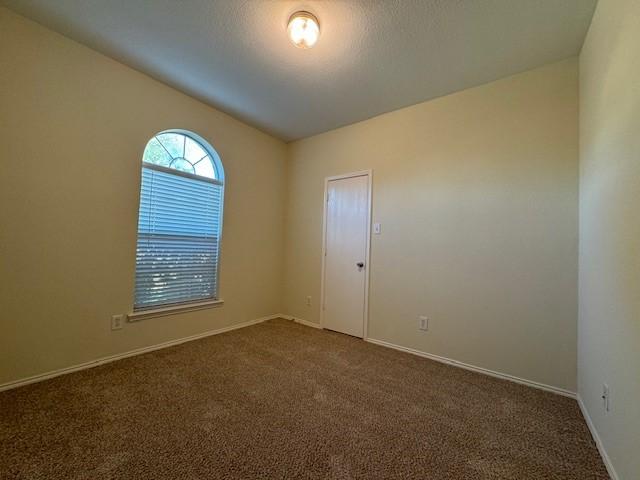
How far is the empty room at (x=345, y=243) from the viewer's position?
1.36 m

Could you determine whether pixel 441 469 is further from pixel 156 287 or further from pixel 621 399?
pixel 156 287

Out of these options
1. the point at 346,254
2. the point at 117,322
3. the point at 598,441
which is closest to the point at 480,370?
the point at 598,441

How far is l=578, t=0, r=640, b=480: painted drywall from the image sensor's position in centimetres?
114

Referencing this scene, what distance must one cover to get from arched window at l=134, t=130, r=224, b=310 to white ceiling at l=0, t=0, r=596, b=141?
2.32ft

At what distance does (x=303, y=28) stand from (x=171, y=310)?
2.81 m

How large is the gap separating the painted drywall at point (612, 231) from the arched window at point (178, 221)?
334cm

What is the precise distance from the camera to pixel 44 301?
1.99m

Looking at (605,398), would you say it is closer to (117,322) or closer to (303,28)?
(303,28)

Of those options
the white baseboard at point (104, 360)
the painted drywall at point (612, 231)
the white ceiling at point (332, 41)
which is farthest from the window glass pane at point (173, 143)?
the painted drywall at point (612, 231)

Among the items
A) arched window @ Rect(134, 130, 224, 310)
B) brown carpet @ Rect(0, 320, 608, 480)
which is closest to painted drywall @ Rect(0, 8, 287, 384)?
arched window @ Rect(134, 130, 224, 310)

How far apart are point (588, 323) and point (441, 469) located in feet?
4.67

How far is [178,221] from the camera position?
9.32ft

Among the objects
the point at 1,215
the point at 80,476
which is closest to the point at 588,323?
the point at 80,476

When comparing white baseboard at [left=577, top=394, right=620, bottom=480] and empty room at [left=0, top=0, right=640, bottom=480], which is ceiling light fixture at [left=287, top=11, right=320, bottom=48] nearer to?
empty room at [left=0, top=0, right=640, bottom=480]
